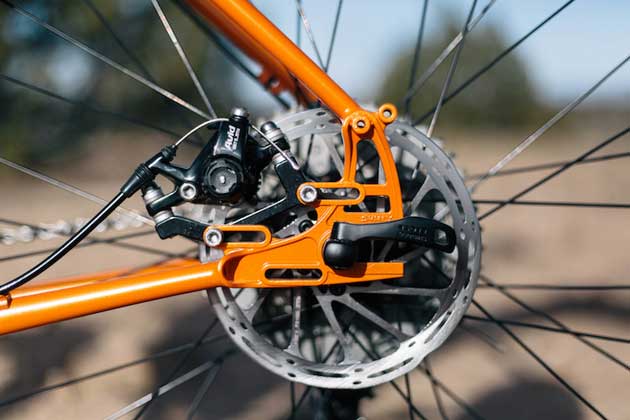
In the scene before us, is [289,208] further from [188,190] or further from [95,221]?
[95,221]

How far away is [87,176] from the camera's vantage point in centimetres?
479

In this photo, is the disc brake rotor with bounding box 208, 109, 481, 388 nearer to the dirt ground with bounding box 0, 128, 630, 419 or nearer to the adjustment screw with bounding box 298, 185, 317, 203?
the adjustment screw with bounding box 298, 185, 317, 203

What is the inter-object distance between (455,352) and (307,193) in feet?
3.95

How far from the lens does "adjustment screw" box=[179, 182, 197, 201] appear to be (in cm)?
95

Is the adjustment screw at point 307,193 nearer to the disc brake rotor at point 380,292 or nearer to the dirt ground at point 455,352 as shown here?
the disc brake rotor at point 380,292

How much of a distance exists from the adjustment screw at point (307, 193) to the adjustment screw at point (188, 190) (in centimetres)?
13

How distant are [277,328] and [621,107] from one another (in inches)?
176

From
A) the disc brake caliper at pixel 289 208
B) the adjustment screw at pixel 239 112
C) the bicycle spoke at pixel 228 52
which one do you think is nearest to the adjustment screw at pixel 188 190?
the disc brake caliper at pixel 289 208

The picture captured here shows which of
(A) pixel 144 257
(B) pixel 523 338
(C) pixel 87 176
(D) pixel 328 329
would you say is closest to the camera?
(D) pixel 328 329

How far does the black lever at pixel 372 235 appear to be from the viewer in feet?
3.07

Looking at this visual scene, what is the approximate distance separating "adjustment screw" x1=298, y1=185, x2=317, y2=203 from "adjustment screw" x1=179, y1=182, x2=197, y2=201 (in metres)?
0.13

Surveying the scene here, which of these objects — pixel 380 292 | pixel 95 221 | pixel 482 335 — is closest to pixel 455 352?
pixel 482 335

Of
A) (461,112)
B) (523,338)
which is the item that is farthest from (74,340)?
(461,112)

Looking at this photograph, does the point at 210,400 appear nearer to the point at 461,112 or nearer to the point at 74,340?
the point at 74,340
